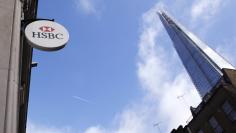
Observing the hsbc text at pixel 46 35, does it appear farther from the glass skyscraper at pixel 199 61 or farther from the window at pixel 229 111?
the glass skyscraper at pixel 199 61

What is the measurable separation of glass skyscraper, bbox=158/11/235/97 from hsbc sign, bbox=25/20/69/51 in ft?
300

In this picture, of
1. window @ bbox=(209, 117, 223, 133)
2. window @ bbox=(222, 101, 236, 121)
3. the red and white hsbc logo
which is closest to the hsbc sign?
the red and white hsbc logo

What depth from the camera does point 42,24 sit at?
427 inches

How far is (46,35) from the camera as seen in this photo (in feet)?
33.9

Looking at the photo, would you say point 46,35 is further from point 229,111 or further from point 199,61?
point 199,61

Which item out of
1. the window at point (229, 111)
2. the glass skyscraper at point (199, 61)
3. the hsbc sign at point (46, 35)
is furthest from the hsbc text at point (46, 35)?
the glass skyscraper at point (199, 61)

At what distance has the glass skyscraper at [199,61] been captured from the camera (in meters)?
110

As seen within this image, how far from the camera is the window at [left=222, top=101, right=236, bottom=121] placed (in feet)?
120

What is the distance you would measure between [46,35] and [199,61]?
374 feet

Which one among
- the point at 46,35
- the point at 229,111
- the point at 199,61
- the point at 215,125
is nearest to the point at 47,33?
the point at 46,35

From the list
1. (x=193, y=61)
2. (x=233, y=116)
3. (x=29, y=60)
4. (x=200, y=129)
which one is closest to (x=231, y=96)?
(x=233, y=116)

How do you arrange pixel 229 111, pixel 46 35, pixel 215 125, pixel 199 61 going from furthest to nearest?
1. pixel 199 61
2. pixel 215 125
3. pixel 229 111
4. pixel 46 35

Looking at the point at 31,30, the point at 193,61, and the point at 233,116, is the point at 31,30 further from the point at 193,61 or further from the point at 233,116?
the point at 193,61

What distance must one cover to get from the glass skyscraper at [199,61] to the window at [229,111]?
61.1 metres
